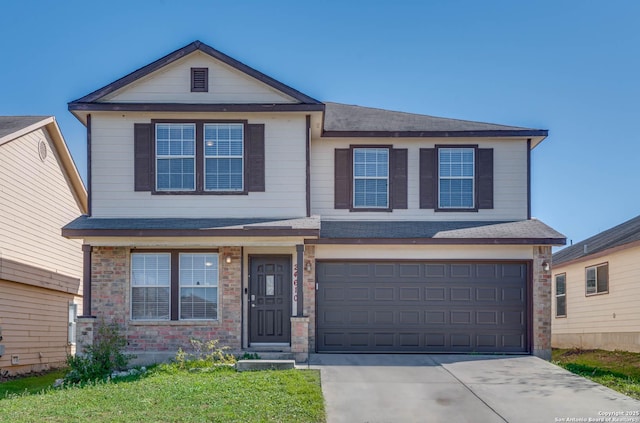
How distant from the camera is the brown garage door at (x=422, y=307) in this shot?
631 inches

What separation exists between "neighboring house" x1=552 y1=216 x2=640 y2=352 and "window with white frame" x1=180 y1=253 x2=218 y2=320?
10275 millimetres

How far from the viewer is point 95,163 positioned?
1520 cm

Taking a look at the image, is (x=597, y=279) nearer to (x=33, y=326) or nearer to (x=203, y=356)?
(x=203, y=356)

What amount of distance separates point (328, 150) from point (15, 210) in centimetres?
782

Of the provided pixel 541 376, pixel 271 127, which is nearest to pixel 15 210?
pixel 271 127

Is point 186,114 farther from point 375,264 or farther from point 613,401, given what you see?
point 613,401

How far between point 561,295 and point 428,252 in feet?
30.9

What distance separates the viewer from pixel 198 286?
15.3 meters

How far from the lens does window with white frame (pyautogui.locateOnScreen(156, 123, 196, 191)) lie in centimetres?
1526

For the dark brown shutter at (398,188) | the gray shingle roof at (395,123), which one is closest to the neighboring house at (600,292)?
the gray shingle roof at (395,123)

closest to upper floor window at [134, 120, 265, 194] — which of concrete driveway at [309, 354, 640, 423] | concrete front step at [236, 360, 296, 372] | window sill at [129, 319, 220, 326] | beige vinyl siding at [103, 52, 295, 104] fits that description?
beige vinyl siding at [103, 52, 295, 104]

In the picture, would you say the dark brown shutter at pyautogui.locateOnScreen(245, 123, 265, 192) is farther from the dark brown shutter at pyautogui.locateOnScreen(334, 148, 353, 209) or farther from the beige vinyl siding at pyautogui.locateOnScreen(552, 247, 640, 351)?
the beige vinyl siding at pyautogui.locateOnScreen(552, 247, 640, 351)

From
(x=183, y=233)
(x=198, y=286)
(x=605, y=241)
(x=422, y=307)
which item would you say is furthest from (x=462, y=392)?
(x=605, y=241)

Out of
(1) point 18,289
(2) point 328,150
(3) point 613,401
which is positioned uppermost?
(2) point 328,150
